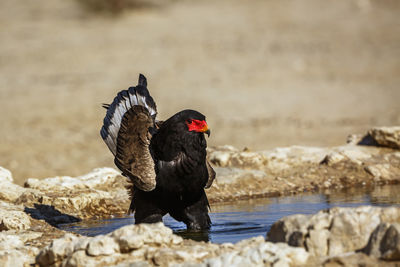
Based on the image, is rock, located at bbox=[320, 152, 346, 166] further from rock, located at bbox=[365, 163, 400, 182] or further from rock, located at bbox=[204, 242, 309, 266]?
rock, located at bbox=[204, 242, 309, 266]

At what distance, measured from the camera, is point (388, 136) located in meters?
10.7

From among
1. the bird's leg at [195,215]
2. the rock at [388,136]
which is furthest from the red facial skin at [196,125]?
the rock at [388,136]

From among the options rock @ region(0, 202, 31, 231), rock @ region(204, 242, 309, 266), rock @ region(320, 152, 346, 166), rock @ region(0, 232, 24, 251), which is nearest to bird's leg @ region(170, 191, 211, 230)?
rock @ region(0, 202, 31, 231)

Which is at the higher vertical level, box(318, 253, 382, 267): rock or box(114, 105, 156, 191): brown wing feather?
box(114, 105, 156, 191): brown wing feather

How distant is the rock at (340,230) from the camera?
182 inches

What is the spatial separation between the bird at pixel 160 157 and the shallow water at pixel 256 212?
12.8 inches

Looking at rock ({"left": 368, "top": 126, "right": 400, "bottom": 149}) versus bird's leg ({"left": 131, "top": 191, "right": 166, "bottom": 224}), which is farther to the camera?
rock ({"left": 368, "top": 126, "right": 400, "bottom": 149})

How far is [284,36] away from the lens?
27375 millimetres

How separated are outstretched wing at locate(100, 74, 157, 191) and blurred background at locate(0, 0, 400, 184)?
6702mm

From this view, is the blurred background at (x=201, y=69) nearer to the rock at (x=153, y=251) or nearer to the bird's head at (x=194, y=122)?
the bird's head at (x=194, y=122)

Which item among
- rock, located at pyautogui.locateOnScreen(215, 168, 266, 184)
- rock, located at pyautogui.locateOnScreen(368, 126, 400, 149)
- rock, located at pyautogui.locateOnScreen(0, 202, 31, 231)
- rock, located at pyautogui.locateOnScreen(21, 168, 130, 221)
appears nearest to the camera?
rock, located at pyautogui.locateOnScreen(0, 202, 31, 231)

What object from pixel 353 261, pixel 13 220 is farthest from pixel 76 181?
pixel 353 261

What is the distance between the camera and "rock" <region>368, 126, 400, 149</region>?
1067cm

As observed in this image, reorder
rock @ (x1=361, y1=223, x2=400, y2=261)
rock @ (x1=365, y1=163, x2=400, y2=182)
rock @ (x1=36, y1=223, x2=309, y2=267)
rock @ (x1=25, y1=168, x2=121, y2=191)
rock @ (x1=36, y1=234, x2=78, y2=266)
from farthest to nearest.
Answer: rock @ (x1=365, y1=163, x2=400, y2=182)
rock @ (x1=25, y1=168, x2=121, y2=191)
rock @ (x1=36, y1=234, x2=78, y2=266)
rock @ (x1=36, y1=223, x2=309, y2=267)
rock @ (x1=361, y1=223, x2=400, y2=261)
